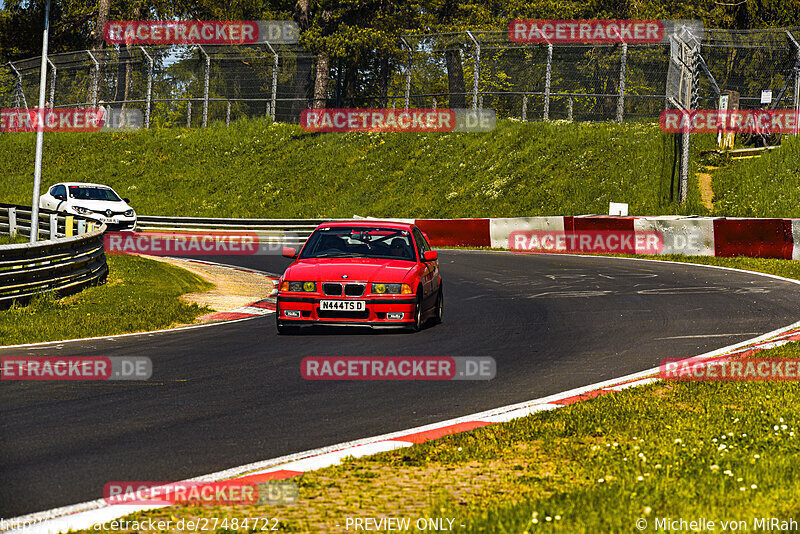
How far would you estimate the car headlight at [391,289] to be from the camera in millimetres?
12227

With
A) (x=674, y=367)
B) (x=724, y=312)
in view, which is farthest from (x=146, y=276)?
(x=674, y=367)

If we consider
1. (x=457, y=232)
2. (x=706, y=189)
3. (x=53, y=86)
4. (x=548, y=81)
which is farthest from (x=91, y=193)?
(x=53, y=86)

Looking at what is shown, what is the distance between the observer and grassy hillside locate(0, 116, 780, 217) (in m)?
33.7

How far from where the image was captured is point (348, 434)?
23.3 feet

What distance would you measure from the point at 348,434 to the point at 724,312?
29.1 feet

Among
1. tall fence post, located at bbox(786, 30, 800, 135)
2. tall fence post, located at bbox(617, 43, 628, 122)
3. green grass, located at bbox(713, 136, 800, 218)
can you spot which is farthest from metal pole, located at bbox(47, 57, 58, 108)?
tall fence post, located at bbox(786, 30, 800, 135)

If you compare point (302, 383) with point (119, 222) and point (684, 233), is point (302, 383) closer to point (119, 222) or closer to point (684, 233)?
point (684, 233)

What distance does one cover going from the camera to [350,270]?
40.9 feet

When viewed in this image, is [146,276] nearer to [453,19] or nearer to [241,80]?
[241,80]

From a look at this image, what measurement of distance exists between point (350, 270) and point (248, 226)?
20934 mm

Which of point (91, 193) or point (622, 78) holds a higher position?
point (622, 78)

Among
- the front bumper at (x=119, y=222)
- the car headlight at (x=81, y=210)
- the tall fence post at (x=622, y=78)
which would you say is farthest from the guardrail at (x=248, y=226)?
the tall fence post at (x=622, y=78)

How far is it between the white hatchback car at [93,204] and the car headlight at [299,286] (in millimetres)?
18734

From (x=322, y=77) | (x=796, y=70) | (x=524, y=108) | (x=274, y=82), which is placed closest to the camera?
(x=796, y=70)
